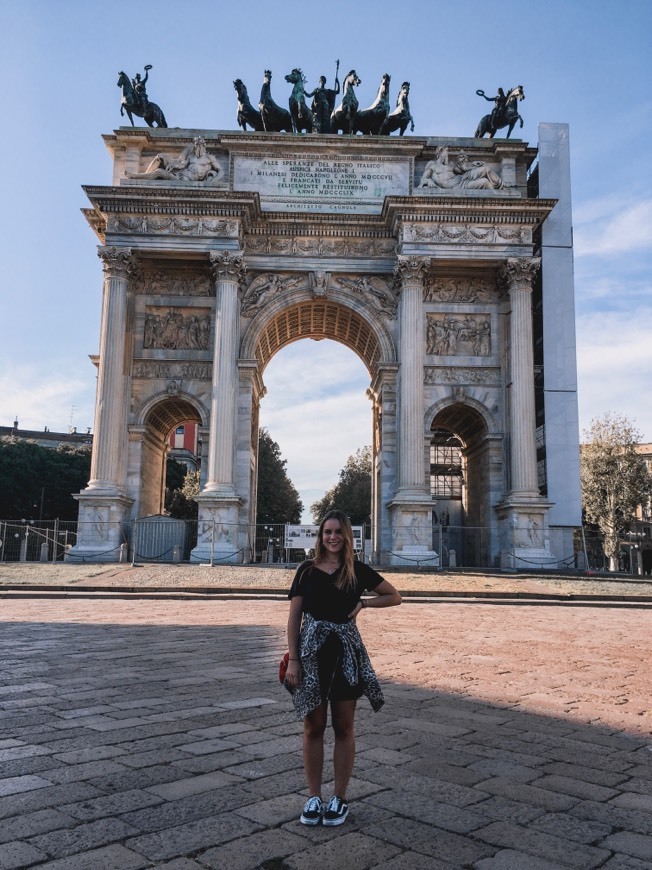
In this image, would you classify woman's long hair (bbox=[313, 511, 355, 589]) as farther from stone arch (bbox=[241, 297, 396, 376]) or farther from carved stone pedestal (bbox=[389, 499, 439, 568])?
stone arch (bbox=[241, 297, 396, 376])

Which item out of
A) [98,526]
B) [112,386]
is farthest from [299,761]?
[112,386]

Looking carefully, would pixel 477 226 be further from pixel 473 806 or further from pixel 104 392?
pixel 473 806

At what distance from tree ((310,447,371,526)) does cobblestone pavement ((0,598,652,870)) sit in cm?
4791

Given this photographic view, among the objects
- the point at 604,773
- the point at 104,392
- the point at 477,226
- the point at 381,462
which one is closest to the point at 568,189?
the point at 477,226

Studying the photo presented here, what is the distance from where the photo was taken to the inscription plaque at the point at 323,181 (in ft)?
99.9

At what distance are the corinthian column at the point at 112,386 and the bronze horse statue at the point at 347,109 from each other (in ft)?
34.4

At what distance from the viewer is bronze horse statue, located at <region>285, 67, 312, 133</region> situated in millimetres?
31938

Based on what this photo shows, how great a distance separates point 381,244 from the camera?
99.3 ft

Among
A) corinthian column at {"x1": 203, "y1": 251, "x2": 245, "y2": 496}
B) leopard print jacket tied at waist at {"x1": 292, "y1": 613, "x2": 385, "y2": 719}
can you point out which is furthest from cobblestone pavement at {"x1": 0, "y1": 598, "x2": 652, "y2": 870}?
corinthian column at {"x1": 203, "y1": 251, "x2": 245, "y2": 496}

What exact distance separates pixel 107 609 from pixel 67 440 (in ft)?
231

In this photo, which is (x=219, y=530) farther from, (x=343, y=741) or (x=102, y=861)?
(x=102, y=861)

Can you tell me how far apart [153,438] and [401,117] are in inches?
642

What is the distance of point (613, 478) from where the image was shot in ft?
165

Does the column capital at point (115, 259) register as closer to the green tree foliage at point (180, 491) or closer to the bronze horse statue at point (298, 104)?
the bronze horse statue at point (298, 104)
